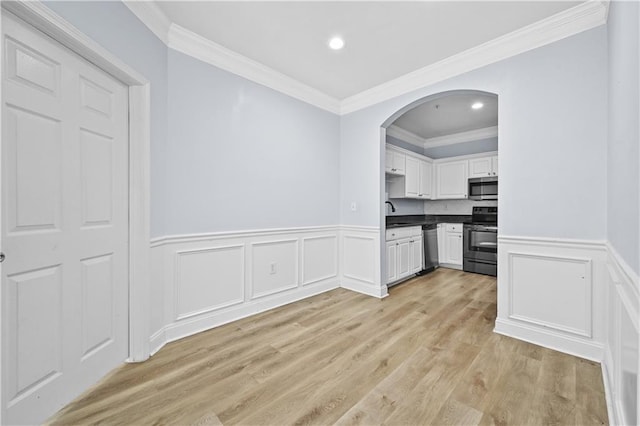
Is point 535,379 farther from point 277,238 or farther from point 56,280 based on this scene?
point 56,280

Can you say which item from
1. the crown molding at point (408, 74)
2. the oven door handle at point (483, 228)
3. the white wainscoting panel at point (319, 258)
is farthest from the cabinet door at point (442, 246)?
the crown molding at point (408, 74)

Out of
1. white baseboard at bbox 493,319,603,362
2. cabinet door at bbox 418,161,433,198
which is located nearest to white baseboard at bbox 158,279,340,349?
white baseboard at bbox 493,319,603,362

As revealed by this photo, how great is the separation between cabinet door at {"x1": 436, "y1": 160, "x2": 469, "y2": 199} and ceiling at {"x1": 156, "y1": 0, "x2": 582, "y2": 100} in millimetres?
2977

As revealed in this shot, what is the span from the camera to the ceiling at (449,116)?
12.9 ft

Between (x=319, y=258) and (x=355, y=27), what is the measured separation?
2646mm

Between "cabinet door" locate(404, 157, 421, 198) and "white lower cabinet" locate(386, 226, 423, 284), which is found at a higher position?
"cabinet door" locate(404, 157, 421, 198)

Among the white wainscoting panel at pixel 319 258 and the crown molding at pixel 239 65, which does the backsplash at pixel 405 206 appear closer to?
the white wainscoting panel at pixel 319 258

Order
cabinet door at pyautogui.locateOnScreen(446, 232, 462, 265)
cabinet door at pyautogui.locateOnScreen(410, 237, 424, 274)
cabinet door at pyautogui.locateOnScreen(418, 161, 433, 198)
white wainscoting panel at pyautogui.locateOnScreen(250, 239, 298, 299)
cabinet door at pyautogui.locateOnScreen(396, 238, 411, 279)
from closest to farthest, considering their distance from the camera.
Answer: white wainscoting panel at pyautogui.locateOnScreen(250, 239, 298, 299) → cabinet door at pyautogui.locateOnScreen(396, 238, 411, 279) → cabinet door at pyautogui.locateOnScreen(410, 237, 424, 274) → cabinet door at pyautogui.locateOnScreen(446, 232, 462, 265) → cabinet door at pyautogui.locateOnScreen(418, 161, 433, 198)

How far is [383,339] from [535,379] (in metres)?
1.06

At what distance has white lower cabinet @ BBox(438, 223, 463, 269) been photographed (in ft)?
16.7

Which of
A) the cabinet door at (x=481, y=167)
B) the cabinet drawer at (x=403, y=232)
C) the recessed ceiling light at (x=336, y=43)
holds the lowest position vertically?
the cabinet drawer at (x=403, y=232)

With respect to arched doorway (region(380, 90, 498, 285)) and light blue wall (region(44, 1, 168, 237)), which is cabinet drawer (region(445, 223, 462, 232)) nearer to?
arched doorway (region(380, 90, 498, 285))

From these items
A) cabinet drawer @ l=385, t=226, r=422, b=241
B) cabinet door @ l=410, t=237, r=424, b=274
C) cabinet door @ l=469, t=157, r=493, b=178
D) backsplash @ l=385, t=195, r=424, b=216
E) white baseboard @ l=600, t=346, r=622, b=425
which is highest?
cabinet door @ l=469, t=157, r=493, b=178

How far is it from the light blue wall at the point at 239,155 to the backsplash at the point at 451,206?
3218 millimetres
